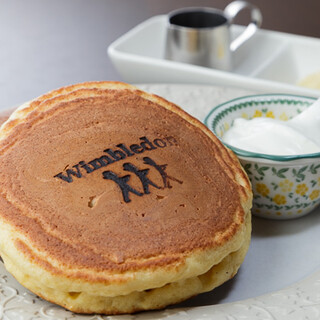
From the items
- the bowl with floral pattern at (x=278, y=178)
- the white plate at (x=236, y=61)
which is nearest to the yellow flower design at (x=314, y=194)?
the bowl with floral pattern at (x=278, y=178)

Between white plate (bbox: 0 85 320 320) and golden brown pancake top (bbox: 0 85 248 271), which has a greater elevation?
golden brown pancake top (bbox: 0 85 248 271)

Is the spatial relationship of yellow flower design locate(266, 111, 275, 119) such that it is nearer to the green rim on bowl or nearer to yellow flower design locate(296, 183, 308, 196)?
the green rim on bowl

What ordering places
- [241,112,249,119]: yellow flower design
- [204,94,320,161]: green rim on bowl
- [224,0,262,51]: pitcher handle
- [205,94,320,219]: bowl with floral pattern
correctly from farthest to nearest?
[224,0,262,51]: pitcher handle → [241,112,249,119]: yellow flower design → [204,94,320,161]: green rim on bowl → [205,94,320,219]: bowl with floral pattern

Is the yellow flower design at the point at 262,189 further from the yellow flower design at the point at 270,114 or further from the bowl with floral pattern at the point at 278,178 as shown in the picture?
the yellow flower design at the point at 270,114

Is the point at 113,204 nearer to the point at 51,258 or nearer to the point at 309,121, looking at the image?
the point at 51,258

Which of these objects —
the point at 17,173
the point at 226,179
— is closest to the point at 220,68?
the point at 226,179

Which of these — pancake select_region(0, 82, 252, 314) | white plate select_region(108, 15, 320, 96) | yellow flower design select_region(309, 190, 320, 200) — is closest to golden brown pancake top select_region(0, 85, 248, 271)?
pancake select_region(0, 82, 252, 314)
